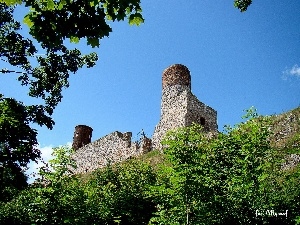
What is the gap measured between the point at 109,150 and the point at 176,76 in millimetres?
8850

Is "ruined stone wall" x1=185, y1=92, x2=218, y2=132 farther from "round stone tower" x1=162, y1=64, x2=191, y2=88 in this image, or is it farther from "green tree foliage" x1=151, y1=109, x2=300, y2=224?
"green tree foliage" x1=151, y1=109, x2=300, y2=224

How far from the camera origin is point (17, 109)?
43.9 feet

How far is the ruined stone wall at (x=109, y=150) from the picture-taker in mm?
26353

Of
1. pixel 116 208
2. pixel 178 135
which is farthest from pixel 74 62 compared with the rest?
pixel 178 135

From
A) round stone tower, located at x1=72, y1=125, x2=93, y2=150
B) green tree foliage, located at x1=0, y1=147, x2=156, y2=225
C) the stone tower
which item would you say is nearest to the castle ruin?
the stone tower

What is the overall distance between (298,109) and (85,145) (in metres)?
20.8

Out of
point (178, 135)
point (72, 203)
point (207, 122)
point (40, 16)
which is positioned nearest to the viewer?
point (40, 16)

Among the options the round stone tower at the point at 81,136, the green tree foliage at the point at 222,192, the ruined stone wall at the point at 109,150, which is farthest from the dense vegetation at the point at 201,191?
the round stone tower at the point at 81,136

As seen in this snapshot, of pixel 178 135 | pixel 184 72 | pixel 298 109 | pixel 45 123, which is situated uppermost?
pixel 184 72

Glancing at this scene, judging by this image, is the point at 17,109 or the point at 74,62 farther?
the point at 74,62

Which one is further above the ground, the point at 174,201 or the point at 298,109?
the point at 298,109

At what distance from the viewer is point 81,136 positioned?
113 feet

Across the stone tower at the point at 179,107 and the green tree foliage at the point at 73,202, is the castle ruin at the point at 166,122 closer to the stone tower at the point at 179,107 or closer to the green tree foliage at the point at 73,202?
the stone tower at the point at 179,107

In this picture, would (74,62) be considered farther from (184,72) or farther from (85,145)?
(85,145)
